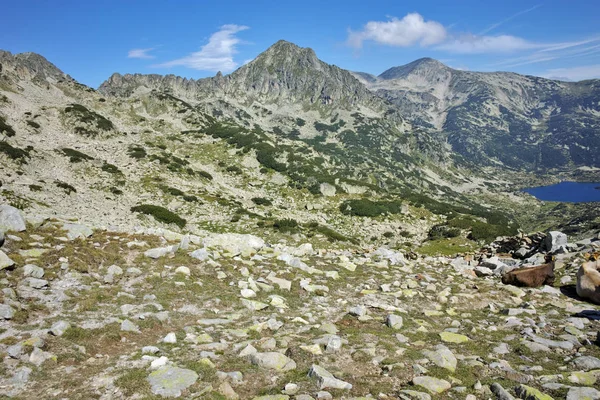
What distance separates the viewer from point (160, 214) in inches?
1476

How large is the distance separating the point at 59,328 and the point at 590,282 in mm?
18593

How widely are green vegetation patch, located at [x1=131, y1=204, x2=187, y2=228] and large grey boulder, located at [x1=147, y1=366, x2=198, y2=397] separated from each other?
3173cm

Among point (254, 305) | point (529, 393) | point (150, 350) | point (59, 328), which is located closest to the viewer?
point (529, 393)

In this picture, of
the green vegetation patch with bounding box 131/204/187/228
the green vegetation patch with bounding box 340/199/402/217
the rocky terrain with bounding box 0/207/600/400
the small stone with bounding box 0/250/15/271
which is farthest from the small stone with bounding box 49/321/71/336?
the green vegetation patch with bounding box 340/199/402/217

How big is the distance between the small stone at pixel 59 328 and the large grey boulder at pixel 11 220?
7024 millimetres

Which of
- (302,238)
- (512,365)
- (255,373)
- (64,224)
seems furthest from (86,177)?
(512,365)

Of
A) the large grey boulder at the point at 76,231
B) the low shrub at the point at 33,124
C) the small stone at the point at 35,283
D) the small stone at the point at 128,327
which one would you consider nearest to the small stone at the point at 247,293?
the small stone at the point at 128,327

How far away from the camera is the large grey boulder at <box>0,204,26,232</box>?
12680 millimetres

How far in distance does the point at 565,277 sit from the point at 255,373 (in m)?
16.0

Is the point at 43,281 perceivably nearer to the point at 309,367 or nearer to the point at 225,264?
the point at 225,264

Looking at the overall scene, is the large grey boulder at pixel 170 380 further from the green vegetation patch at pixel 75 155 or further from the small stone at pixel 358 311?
the green vegetation patch at pixel 75 155

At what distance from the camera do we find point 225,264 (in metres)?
14.3

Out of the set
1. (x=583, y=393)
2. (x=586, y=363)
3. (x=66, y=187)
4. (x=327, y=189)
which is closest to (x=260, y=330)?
(x=583, y=393)

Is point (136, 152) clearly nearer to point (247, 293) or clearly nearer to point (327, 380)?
point (247, 293)
